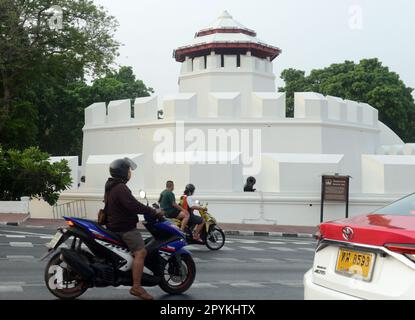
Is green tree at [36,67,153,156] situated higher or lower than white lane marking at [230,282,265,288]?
higher

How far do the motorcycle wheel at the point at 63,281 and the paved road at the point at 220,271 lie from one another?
198 millimetres

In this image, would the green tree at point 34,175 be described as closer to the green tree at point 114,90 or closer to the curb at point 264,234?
the curb at point 264,234

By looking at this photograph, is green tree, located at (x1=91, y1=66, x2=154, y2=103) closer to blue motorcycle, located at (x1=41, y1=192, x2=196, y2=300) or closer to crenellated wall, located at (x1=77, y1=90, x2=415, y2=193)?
crenellated wall, located at (x1=77, y1=90, x2=415, y2=193)

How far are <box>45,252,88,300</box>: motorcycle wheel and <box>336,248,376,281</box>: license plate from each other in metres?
3.36

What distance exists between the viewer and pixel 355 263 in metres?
4.13

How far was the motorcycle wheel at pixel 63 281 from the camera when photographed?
21.5 feet

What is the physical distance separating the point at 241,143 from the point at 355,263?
22874mm

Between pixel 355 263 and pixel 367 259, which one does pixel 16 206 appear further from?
pixel 367 259

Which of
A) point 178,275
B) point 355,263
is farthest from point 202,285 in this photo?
point 355,263

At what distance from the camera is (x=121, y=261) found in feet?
21.8

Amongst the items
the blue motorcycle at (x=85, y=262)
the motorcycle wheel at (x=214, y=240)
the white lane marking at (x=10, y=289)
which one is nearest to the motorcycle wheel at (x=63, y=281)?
the blue motorcycle at (x=85, y=262)

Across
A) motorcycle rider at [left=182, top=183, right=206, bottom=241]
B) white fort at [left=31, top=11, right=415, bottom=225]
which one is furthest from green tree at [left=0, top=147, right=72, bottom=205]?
motorcycle rider at [left=182, top=183, right=206, bottom=241]

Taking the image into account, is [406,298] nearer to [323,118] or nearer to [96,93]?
[323,118]

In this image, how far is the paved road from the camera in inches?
286
